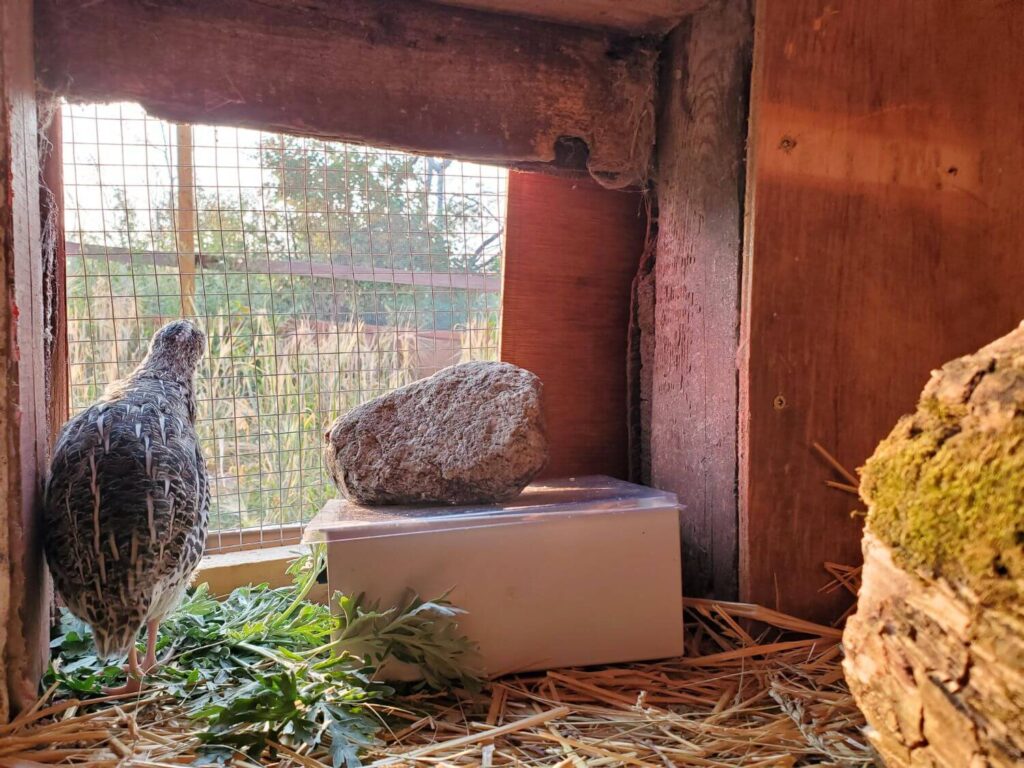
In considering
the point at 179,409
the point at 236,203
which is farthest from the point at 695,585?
the point at 236,203

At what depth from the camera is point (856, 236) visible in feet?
6.49

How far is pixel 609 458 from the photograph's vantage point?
104 inches

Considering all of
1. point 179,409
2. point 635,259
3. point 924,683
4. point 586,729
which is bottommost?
point 586,729

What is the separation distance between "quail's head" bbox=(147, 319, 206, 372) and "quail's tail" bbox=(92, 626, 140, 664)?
0.82 metres

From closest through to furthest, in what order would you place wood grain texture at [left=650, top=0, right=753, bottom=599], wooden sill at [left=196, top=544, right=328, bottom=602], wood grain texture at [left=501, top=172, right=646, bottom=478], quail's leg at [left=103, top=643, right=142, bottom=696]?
1. quail's leg at [left=103, top=643, right=142, bottom=696]
2. wood grain texture at [left=650, top=0, right=753, bottom=599]
3. wooden sill at [left=196, top=544, right=328, bottom=602]
4. wood grain texture at [left=501, top=172, right=646, bottom=478]

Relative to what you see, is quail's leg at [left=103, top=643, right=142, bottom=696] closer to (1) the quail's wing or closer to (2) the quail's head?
(1) the quail's wing

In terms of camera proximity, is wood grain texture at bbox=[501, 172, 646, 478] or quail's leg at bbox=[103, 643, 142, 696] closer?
quail's leg at bbox=[103, 643, 142, 696]

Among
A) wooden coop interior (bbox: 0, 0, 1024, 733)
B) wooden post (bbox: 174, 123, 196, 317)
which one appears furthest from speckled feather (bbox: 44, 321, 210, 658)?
wooden post (bbox: 174, 123, 196, 317)

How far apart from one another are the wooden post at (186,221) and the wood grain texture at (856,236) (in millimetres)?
1753

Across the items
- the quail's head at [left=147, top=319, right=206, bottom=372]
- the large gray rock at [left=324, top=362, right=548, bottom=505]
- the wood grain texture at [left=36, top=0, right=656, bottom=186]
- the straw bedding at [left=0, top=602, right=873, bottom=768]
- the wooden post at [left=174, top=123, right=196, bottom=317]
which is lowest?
the straw bedding at [left=0, top=602, right=873, bottom=768]

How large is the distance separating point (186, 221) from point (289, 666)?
1569 millimetres

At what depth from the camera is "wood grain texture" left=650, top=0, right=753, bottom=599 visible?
205cm

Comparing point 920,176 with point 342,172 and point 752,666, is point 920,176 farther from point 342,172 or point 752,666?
point 342,172

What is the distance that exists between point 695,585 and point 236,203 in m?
2.25
